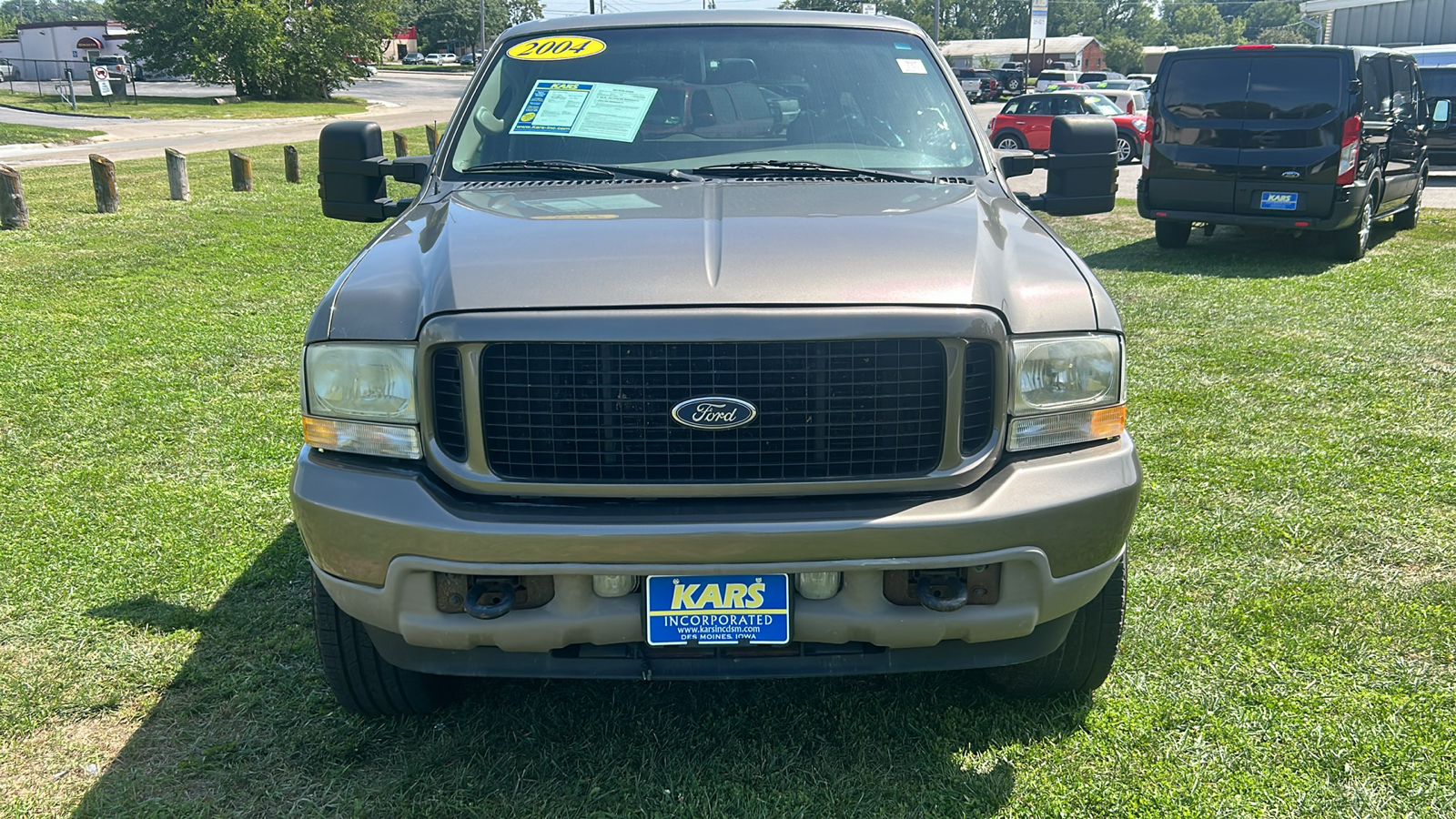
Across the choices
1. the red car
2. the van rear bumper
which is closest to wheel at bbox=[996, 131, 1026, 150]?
the red car

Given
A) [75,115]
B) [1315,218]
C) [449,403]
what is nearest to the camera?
[449,403]

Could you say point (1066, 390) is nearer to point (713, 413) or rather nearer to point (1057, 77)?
point (713, 413)

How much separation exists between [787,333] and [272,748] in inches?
69.2

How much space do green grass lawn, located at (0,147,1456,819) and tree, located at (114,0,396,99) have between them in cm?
4142

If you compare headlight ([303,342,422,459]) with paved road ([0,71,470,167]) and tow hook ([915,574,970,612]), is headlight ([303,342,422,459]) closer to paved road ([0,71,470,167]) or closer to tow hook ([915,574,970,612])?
tow hook ([915,574,970,612])

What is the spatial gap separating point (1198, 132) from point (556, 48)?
7.91 m

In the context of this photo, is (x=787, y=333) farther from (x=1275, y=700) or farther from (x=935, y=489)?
(x=1275, y=700)

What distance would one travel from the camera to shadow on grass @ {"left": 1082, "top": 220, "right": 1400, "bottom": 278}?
1006 centimetres

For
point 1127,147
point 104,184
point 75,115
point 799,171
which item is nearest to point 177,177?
point 104,184

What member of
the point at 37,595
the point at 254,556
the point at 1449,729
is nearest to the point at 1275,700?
the point at 1449,729

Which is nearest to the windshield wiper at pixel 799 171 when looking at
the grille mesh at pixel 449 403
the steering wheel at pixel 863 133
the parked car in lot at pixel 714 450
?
the steering wheel at pixel 863 133

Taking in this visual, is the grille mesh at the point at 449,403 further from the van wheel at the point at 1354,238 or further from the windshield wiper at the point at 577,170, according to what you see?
the van wheel at the point at 1354,238

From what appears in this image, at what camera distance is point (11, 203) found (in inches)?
460

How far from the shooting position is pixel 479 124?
3.85 meters
